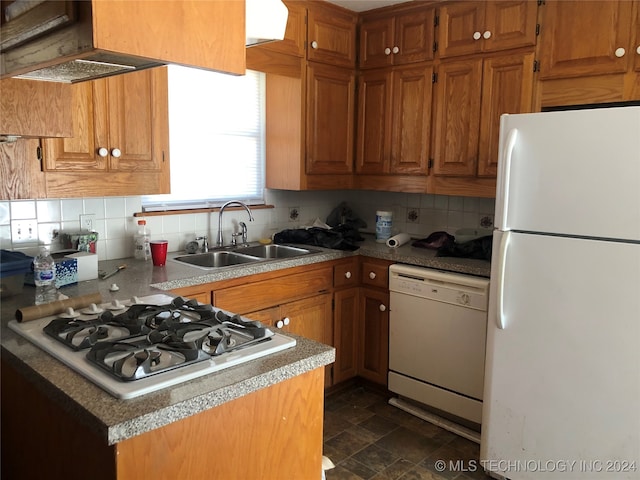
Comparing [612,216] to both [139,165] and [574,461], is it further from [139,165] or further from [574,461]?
[139,165]

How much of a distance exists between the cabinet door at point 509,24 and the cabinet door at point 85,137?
79.5 inches

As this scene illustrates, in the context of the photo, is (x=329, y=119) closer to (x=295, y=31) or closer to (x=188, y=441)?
(x=295, y=31)

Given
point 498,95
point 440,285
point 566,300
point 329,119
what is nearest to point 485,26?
point 498,95

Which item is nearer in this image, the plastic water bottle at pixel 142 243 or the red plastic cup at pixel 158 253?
the red plastic cup at pixel 158 253

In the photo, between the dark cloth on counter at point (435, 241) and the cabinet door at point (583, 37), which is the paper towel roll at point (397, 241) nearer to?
the dark cloth on counter at point (435, 241)

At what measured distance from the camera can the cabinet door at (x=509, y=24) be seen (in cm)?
266

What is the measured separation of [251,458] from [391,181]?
2335mm

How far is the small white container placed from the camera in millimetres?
3424

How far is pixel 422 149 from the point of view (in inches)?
125

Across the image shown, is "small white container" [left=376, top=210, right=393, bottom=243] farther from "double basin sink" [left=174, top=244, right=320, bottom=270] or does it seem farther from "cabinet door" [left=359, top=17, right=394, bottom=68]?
"cabinet door" [left=359, top=17, right=394, bottom=68]

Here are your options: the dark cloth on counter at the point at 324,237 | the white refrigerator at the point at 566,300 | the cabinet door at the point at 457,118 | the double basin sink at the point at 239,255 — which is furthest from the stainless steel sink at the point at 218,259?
the white refrigerator at the point at 566,300

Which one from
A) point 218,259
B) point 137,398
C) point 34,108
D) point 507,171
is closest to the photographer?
point 137,398

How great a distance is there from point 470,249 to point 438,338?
1.75 feet

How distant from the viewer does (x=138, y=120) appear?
2363 mm
